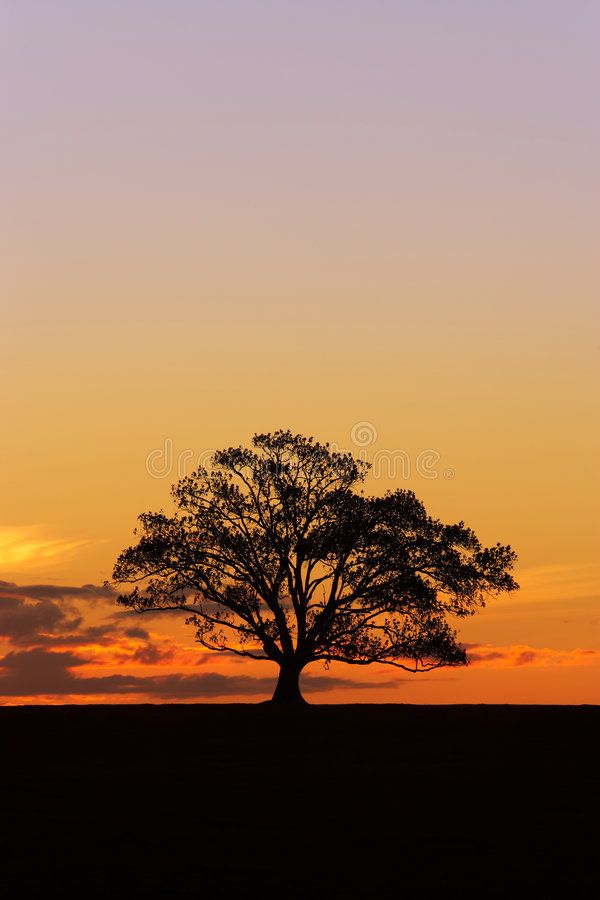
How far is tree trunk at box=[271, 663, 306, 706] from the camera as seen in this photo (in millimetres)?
51750
